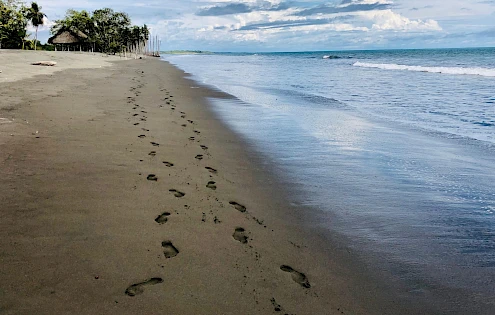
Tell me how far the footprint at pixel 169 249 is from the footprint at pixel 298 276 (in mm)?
922

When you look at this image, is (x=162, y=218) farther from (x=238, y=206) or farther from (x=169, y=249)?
(x=238, y=206)

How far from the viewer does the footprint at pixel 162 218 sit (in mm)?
3624

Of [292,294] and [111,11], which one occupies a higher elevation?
[111,11]

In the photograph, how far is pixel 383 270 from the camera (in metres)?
3.12

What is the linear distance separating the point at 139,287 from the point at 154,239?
700 millimetres

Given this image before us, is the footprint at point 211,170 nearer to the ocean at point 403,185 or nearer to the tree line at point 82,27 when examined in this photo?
the ocean at point 403,185

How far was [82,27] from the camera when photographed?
6481 cm

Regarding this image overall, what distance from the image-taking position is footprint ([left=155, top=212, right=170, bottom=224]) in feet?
11.9

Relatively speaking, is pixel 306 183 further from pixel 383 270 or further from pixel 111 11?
pixel 111 11

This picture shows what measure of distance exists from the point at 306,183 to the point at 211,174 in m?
1.39

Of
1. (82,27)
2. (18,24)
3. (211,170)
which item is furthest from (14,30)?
(211,170)

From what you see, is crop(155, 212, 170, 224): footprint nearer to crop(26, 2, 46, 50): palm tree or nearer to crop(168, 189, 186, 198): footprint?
crop(168, 189, 186, 198): footprint

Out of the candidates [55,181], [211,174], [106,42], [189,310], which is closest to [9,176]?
[55,181]

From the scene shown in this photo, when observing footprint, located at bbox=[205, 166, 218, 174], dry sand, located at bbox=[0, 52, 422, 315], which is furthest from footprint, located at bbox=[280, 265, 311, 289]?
footprint, located at bbox=[205, 166, 218, 174]
